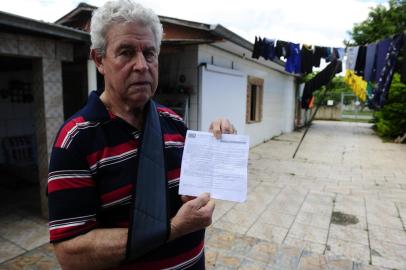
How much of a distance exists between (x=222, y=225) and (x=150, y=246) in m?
3.07

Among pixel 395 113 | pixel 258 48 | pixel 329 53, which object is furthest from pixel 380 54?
pixel 395 113

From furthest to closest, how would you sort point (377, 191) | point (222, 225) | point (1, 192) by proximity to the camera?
point (377, 191), point (1, 192), point (222, 225)

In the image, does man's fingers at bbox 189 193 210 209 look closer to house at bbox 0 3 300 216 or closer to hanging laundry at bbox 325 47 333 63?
house at bbox 0 3 300 216

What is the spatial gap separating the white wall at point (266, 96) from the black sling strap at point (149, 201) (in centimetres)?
519

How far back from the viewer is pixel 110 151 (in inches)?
40.7

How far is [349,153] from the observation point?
31.3 ft

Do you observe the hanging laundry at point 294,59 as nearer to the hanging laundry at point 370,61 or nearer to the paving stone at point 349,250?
the hanging laundry at point 370,61

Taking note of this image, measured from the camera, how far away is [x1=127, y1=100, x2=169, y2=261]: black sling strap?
Result: 97 centimetres

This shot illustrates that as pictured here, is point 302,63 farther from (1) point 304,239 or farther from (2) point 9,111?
(2) point 9,111

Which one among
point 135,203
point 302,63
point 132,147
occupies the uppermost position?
point 302,63

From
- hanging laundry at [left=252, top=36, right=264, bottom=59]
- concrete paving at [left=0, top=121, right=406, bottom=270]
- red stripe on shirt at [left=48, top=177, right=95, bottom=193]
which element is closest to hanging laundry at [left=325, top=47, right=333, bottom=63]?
hanging laundry at [left=252, top=36, right=264, bottom=59]

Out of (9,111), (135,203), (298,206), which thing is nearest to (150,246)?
(135,203)

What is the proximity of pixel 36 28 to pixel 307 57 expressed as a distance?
21.9 ft

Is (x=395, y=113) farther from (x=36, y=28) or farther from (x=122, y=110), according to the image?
(x=122, y=110)
